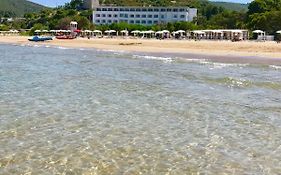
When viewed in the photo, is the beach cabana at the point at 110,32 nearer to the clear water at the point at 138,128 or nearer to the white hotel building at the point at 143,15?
the white hotel building at the point at 143,15

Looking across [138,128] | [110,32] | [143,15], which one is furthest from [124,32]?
[138,128]

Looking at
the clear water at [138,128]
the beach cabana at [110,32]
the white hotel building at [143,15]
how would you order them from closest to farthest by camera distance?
the clear water at [138,128] < the beach cabana at [110,32] < the white hotel building at [143,15]

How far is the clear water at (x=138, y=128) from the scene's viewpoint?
8.95 metres

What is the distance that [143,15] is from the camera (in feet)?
525

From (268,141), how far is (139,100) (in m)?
6.78

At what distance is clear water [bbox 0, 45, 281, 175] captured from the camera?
8.95 m

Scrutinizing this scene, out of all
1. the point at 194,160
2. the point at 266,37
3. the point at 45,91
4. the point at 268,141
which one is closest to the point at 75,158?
the point at 194,160

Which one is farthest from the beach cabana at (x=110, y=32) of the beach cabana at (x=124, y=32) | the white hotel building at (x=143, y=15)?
the white hotel building at (x=143, y=15)

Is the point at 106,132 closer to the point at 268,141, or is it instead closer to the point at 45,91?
the point at 268,141

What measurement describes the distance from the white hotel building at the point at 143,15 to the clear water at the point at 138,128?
447 ft

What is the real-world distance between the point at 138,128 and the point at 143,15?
15006 cm

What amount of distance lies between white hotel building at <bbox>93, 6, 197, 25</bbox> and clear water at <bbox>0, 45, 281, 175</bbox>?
13630 centimetres

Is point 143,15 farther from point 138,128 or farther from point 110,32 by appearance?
point 138,128

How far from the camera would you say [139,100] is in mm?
17000
